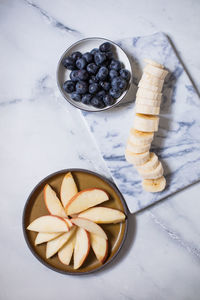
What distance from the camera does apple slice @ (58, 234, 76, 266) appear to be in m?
1.39

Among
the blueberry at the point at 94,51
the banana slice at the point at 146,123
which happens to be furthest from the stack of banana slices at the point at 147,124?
the blueberry at the point at 94,51

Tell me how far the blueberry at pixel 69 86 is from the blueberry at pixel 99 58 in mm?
135

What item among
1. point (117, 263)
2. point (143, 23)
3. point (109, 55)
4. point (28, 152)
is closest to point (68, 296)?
point (117, 263)

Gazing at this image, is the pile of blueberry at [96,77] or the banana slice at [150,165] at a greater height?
the pile of blueberry at [96,77]

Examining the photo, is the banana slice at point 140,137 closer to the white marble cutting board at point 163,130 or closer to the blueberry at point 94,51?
the white marble cutting board at point 163,130

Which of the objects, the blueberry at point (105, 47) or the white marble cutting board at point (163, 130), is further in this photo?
the white marble cutting board at point (163, 130)

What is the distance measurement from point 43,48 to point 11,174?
2.03 ft

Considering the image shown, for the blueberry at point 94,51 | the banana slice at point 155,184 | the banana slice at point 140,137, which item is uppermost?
the blueberry at point 94,51

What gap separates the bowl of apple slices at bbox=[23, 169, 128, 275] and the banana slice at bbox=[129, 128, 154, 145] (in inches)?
8.9

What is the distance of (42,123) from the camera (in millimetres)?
1476

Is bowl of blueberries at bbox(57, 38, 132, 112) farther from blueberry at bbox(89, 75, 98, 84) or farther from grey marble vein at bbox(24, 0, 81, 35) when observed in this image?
grey marble vein at bbox(24, 0, 81, 35)

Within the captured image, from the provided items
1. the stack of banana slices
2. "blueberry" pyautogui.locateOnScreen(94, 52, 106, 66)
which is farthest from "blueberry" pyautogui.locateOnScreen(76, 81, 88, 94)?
the stack of banana slices

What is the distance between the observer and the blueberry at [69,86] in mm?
1301

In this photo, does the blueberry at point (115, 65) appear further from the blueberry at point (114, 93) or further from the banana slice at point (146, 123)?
the banana slice at point (146, 123)
